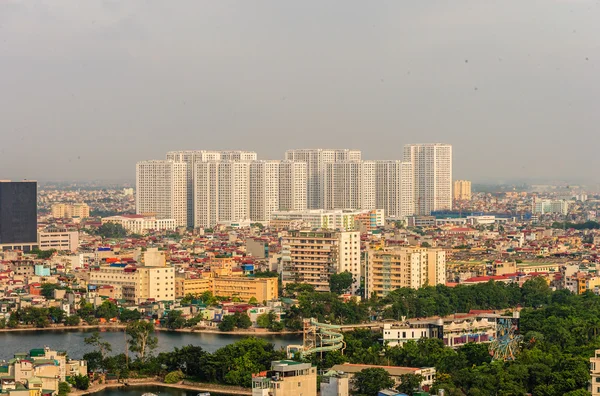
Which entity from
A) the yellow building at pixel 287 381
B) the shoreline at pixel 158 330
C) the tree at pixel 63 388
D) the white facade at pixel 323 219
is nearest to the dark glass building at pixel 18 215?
the white facade at pixel 323 219

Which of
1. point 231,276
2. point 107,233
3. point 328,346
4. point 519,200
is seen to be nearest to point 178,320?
point 231,276

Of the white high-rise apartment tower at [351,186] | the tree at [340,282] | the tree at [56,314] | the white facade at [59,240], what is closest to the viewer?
the tree at [56,314]

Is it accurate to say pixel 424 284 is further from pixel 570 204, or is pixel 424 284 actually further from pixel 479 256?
pixel 570 204

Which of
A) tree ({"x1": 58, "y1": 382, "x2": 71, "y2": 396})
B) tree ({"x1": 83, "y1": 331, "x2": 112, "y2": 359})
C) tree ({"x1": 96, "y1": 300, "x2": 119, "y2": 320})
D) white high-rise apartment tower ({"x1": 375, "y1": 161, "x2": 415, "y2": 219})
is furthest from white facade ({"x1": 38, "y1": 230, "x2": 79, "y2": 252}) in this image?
white high-rise apartment tower ({"x1": 375, "y1": 161, "x2": 415, "y2": 219})

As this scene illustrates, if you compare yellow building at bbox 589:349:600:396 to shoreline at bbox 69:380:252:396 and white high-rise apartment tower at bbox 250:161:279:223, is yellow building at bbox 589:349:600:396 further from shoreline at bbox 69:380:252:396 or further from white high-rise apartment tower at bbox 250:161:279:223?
white high-rise apartment tower at bbox 250:161:279:223

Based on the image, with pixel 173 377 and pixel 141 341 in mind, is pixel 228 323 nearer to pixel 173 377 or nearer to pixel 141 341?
pixel 141 341

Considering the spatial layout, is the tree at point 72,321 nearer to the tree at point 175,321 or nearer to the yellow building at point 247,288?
the tree at point 175,321
